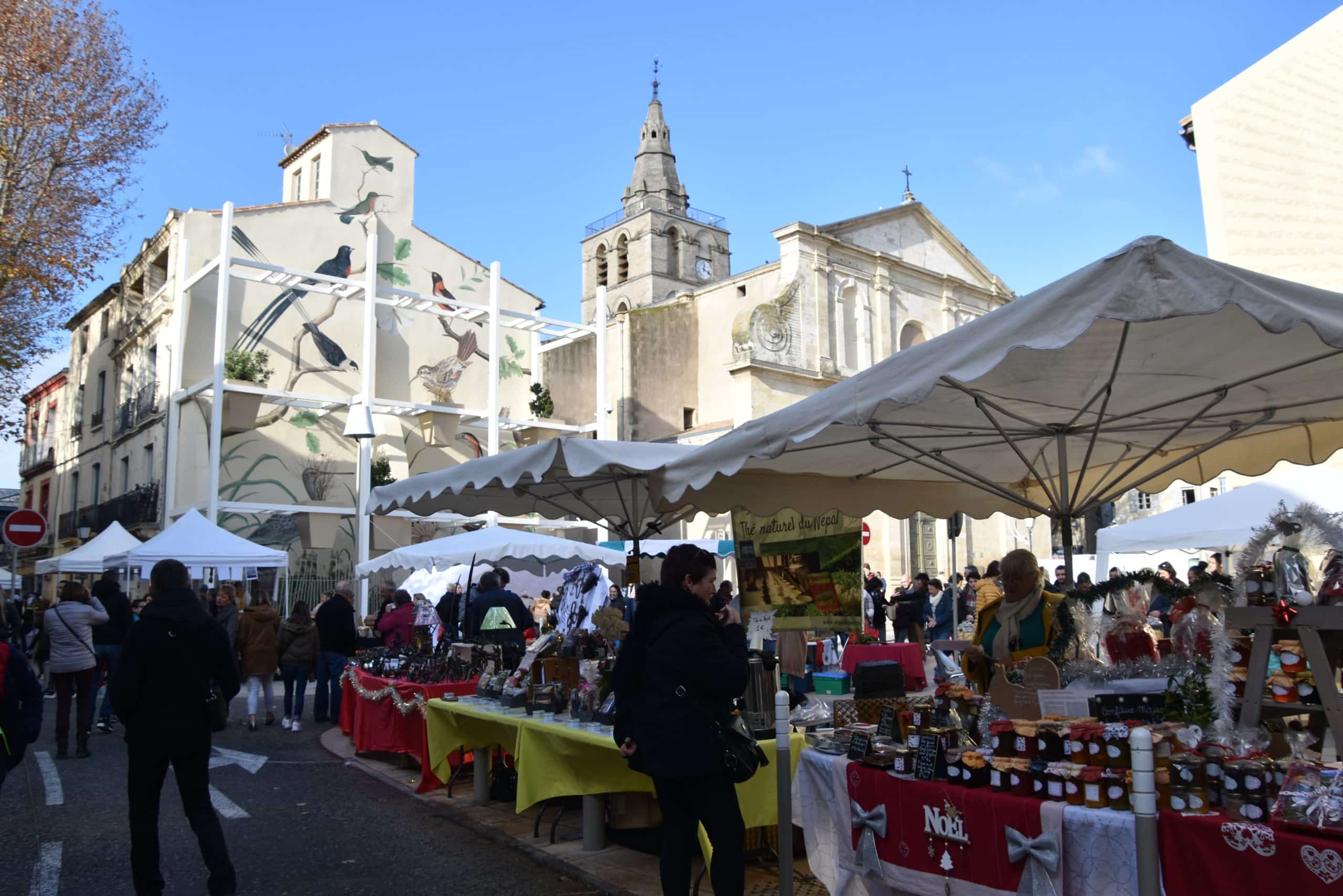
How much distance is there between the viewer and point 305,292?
23578 mm

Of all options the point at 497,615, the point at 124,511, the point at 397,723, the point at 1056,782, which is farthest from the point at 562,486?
the point at 124,511

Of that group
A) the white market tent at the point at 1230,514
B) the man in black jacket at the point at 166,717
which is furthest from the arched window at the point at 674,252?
the man in black jacket at the point at 166,717

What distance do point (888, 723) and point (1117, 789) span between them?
3.68 ft

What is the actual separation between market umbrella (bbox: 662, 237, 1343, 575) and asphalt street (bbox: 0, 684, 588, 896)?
2497 mm

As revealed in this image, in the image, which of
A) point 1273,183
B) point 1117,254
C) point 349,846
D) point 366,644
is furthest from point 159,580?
point 1273,183

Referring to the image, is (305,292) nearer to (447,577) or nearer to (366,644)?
(447,577)

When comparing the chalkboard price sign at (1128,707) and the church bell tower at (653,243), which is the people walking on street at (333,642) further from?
the church bell tower at (653,243)

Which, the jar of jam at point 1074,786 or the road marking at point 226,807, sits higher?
the jar of jam at point 1074,786

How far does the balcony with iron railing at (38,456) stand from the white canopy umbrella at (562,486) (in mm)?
29852

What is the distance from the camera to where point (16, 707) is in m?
4.13

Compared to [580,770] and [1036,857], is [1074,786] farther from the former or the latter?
[580,770]

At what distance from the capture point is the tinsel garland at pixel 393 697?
8109mm

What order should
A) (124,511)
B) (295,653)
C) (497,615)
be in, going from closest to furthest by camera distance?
(497,615), (295,653), (124,511)

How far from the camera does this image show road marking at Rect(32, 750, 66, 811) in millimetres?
7508
